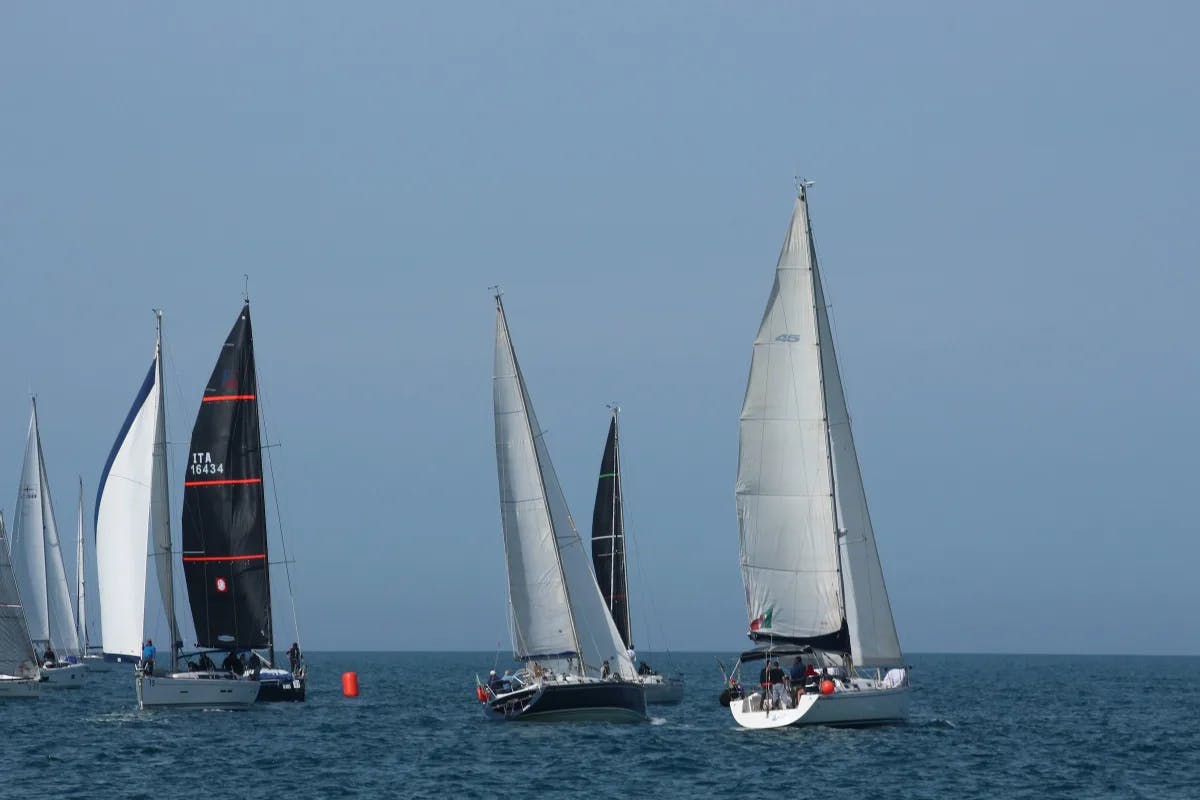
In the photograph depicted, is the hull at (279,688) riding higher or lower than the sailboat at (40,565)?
lower

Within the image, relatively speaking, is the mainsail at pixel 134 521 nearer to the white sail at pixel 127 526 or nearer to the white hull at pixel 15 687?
the white sail at pixel 127 526

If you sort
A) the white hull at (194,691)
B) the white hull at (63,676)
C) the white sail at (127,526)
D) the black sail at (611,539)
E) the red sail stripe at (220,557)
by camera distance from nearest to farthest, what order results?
the white hull at (194,691) → the red sail stripe at (220,557) → the white sail at (127,526) → the black sail at (611,539) → the white hull at (63,676)

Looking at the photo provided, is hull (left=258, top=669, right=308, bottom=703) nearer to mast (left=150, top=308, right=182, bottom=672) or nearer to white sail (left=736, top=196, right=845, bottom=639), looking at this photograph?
mast (left=150, top=308, right=182, bottom=672)

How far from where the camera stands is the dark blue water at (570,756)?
122ft

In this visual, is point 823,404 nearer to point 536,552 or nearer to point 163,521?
point 536,552

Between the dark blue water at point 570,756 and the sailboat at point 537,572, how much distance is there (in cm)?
159

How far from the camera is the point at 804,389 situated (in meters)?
46.5

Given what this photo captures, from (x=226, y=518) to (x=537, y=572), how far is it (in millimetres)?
12739

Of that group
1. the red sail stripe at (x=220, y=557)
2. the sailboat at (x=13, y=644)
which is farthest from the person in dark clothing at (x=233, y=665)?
the sailboat at (x=13, y=644)

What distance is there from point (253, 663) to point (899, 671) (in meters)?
23.0

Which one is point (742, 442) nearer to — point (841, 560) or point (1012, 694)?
Result: point (841, 560)

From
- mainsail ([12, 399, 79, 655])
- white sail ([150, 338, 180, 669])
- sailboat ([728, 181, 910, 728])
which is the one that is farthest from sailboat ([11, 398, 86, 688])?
sailboat ([728, 181, 910, 728])

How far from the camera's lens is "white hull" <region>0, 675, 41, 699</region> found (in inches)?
2491

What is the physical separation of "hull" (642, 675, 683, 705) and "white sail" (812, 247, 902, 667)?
59.1ft
